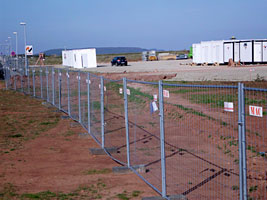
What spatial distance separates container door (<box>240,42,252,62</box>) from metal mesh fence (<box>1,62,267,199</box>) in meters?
43.0

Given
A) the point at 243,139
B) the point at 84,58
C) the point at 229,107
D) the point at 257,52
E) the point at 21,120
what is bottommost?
the point at 21,120

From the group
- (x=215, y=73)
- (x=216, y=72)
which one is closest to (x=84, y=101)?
(x=215, y=73)

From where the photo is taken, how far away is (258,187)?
20.9ft

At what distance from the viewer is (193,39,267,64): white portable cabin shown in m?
52.8

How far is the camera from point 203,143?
710 cm

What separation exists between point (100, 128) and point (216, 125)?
694 cm

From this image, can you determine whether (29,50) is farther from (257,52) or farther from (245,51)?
(257,52)

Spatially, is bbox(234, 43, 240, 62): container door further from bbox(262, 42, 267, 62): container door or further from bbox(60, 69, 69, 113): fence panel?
bbox(60, 69, 69, 113): fence panel

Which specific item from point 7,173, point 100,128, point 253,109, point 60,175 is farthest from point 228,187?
point 100,128

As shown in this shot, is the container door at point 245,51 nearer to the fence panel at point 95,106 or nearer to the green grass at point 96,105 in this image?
the fence panel at point 95,106

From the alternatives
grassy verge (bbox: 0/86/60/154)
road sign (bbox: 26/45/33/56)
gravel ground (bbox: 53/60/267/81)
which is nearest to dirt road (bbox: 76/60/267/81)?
gravel ground (bbox: 53/60/267/81)

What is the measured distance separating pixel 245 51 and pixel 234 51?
138cm

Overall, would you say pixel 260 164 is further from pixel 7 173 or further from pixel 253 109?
pixel 7 173

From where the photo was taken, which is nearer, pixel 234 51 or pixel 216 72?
pixel 216 72
